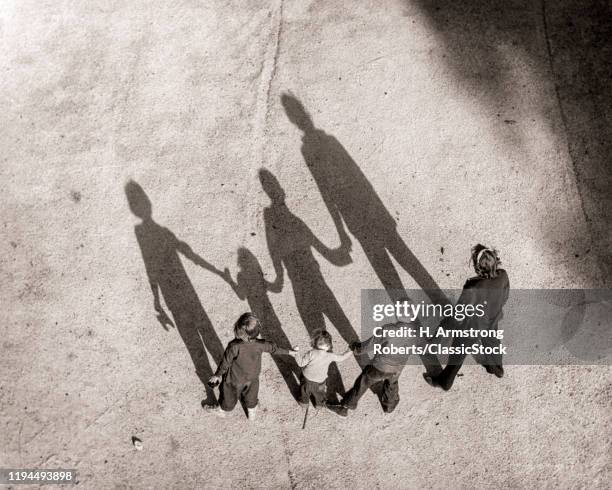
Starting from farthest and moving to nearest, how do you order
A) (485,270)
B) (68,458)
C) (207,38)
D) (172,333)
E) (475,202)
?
(207,38) → (475,202) → (172,333) → (68,458) → (485,270)

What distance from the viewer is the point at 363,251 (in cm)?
613

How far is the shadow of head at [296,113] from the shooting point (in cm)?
656

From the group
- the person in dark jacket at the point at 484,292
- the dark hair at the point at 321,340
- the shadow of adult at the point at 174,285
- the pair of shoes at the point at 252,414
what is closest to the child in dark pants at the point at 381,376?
the dark hair at the point at 321,340

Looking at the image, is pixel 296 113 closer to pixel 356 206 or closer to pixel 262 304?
pixel 356 206

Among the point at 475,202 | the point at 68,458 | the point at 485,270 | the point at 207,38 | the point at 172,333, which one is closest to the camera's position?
the point at 485,270

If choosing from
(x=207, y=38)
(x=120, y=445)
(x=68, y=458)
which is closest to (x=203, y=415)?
(x=120, y=445)

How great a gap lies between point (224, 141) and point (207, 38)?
1.58 meters

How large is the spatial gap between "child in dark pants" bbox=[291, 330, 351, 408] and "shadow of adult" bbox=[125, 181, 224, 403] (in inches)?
44.9

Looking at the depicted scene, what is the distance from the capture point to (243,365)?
15.6 ft

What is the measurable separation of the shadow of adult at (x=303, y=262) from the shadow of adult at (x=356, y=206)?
13.4 inches

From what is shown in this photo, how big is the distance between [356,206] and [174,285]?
239 cm

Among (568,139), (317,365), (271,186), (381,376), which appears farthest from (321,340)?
(568,139)

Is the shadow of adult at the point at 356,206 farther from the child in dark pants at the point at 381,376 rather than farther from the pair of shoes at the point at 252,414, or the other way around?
the pair of shoes at the point at 252,414

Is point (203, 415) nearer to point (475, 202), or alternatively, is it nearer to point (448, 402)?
point (448, 402)
